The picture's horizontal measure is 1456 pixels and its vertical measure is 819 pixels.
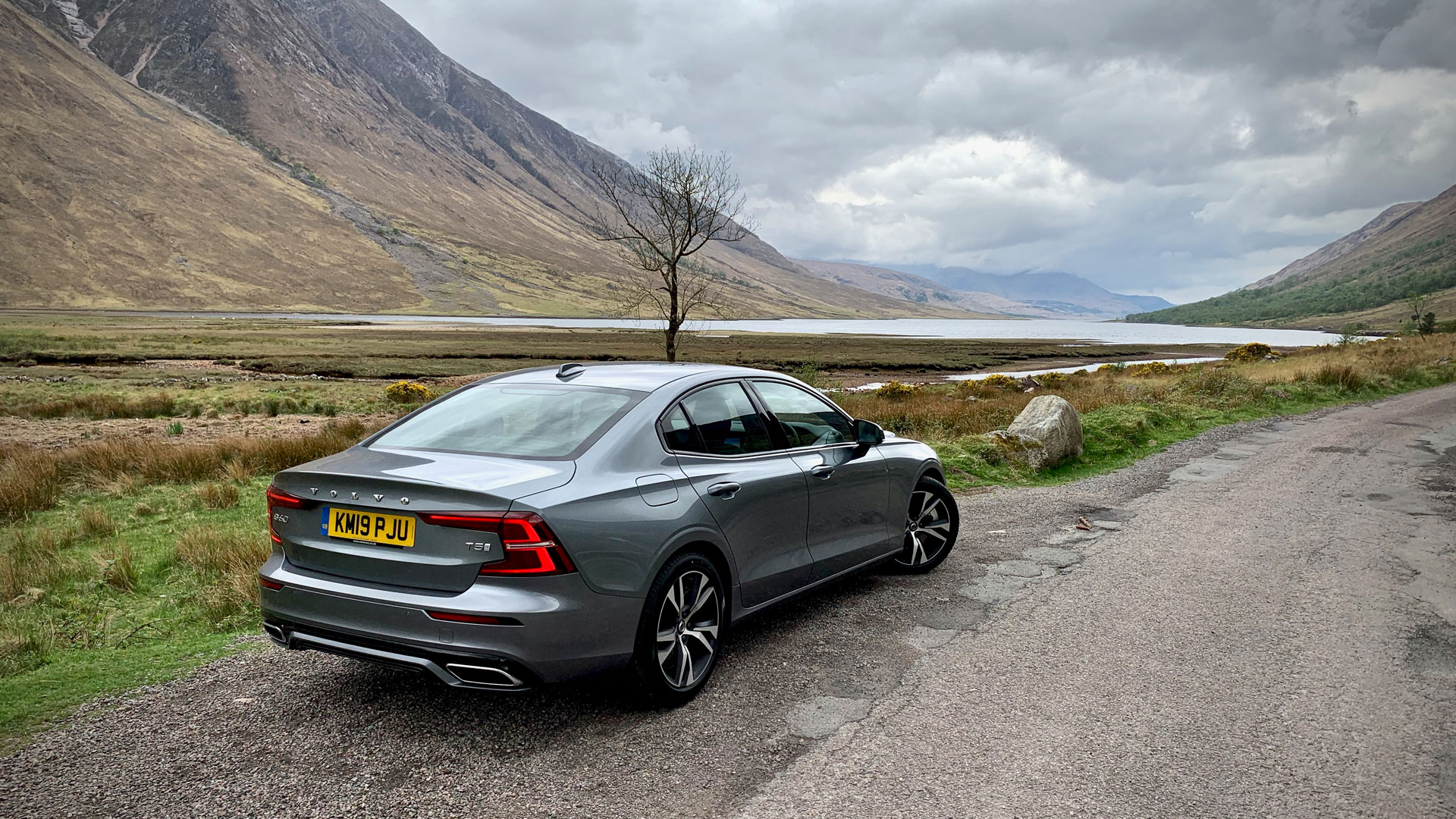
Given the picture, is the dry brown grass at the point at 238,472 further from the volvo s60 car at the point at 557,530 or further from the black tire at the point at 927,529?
the black tire at the point at 927,529

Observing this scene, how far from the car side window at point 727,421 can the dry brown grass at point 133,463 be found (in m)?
8.53

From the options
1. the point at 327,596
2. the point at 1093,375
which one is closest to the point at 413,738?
the point at 327,596

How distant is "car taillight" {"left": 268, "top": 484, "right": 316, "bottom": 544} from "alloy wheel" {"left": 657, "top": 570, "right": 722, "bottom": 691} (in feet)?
5.70

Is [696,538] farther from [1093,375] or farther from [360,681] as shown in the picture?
[1093,375]

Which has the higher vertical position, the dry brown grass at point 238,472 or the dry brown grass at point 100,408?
the dry brown grass at point 238,472

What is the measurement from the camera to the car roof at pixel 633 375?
4.86 meters

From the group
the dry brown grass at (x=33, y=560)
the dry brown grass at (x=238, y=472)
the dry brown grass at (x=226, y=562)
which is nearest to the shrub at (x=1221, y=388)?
the dry brown grass at (x=238, y=472)

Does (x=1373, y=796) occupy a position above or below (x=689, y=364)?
below

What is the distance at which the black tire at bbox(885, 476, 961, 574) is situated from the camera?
6.78 m

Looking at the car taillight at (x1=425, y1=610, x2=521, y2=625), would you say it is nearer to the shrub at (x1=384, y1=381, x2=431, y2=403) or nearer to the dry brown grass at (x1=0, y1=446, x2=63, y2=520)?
the dry brown grass at (x1=0, y1=446, x2=63, y2=520)

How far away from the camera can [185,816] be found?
10.8 ft

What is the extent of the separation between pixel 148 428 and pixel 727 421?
16.1 metres

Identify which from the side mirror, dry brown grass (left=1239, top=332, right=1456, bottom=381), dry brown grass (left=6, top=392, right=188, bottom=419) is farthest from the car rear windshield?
dry brown grass (left=1239, top=332, right=1456, bottom=381)

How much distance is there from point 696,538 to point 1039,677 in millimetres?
2011
